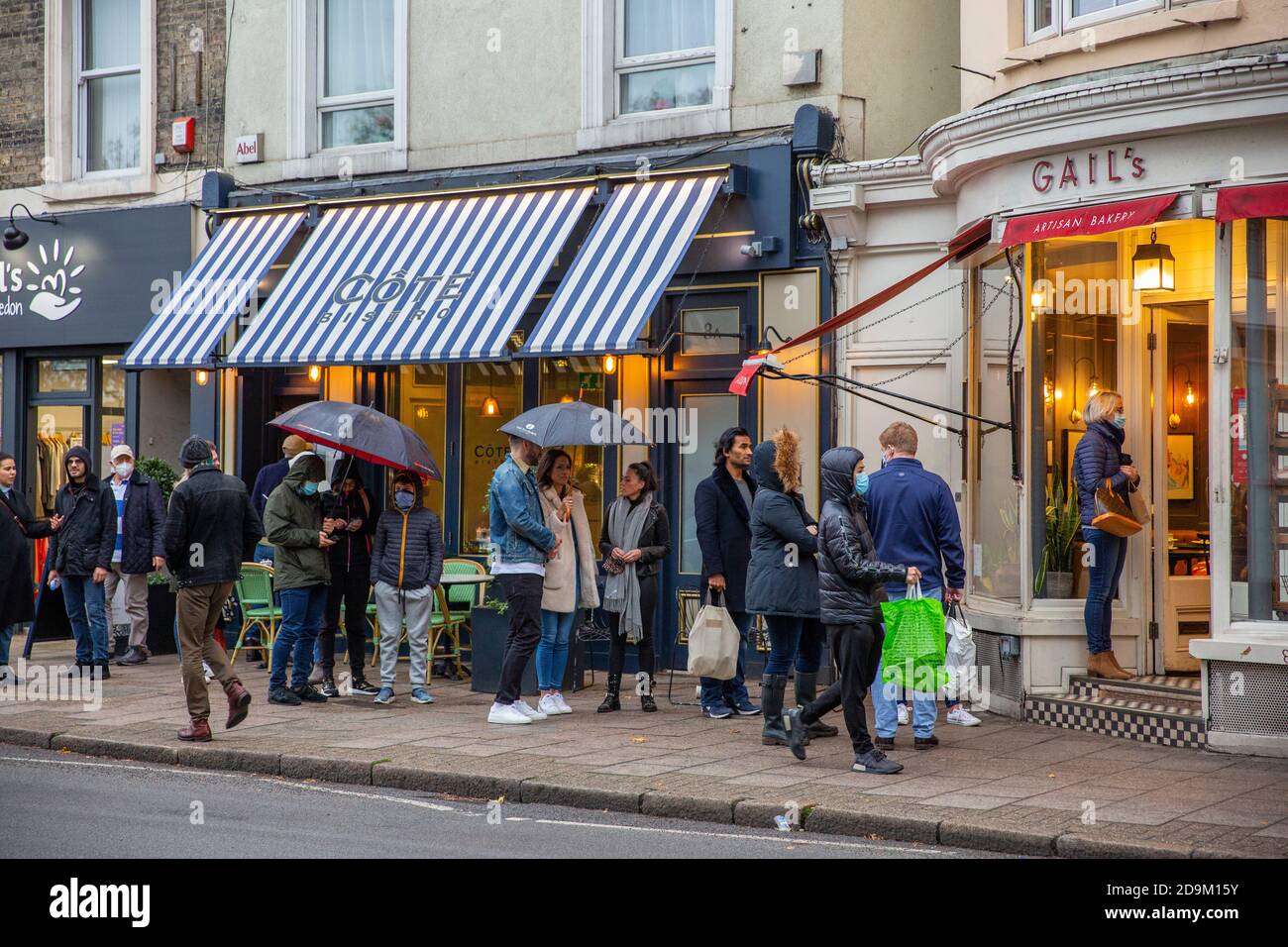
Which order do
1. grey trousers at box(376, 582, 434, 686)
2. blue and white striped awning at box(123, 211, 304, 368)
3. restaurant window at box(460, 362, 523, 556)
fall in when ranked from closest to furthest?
grey trousers at box(376, 582, 434, 686) < restaurant window at box(460, 362, 523, 556) < blue and white striped awning at box(123, 211, 304, 368)

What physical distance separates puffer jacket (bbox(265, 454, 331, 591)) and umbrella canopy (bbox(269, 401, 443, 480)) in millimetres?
280

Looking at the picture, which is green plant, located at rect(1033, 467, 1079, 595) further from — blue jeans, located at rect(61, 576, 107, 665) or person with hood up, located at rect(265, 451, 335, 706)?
blue jeans, located at rect(61, 576, 107, 665)

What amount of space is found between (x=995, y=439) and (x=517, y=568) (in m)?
3.78

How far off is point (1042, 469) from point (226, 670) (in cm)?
592

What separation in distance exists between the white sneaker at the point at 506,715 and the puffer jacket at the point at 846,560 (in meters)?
2.70

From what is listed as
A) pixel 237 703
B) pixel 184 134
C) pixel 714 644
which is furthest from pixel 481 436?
pixel 237 703

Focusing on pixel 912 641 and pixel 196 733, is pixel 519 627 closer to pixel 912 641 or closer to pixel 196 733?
pixel 196 733

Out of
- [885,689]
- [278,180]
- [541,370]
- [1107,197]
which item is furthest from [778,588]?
[278,180]

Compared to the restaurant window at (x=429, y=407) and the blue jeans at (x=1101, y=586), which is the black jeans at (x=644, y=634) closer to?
the blue jeans at (x=1101, y=586)

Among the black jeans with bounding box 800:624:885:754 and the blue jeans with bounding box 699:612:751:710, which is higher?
the black jeans with bounding box 800:624:885:754

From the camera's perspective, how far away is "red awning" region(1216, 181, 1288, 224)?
9.98 m

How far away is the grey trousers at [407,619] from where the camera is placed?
1227cm

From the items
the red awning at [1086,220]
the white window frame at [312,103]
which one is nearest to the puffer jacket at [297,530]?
the white window frame at [312,103]

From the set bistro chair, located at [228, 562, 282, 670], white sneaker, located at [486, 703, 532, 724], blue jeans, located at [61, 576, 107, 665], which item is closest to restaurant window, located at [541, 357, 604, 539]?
bistro chair, located at [228, 562, 282, 670]
